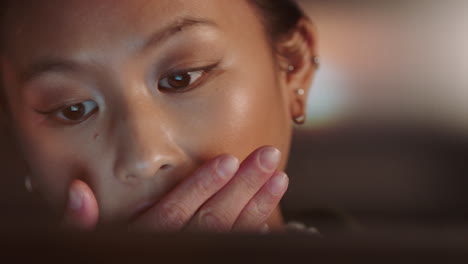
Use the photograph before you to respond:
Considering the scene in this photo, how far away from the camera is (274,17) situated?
525mm

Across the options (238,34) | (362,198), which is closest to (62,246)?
(238,34)

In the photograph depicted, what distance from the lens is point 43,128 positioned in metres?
0.47

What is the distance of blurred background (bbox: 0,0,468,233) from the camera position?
0.62 meters

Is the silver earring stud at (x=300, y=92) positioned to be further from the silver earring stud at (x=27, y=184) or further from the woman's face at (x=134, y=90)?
the silver earring stud at (x=27, y=184)

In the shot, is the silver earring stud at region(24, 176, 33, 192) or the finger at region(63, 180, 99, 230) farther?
the silver earring stud at region(24, 176, 33, 192)

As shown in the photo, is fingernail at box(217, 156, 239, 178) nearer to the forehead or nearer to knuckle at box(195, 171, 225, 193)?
knuckle at box(195, 171, 225, 193)

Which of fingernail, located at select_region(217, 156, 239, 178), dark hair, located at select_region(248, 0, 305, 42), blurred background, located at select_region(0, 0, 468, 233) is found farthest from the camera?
blurred background, located at select_region(0, 0, 468, 233)

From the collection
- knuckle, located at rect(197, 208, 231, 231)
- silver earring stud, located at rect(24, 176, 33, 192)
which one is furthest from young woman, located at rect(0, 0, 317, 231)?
silver earring stud, located at rect(24, 176, 33, 192)

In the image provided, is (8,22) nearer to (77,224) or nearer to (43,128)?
(43,128)

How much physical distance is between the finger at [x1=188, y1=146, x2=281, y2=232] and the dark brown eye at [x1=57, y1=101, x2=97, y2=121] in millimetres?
138

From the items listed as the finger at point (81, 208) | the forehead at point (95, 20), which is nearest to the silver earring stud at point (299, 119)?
the forehead at point (95, 20)

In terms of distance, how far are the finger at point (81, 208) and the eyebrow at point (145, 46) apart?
10cm

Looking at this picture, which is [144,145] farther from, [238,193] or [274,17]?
[274,17]

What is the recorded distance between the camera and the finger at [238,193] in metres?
0.40
